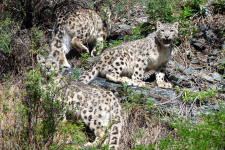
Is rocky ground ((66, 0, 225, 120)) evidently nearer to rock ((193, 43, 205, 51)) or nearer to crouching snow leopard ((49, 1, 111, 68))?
rock ((193, 43, 205, 51))

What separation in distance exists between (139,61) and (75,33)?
98.4 inches

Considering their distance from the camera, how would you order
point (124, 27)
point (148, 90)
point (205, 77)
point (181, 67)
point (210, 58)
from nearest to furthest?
point (148, 90), point (205, 77), point (181, 67), point (210, 58), point (124, 27)

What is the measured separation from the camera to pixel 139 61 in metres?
9.24

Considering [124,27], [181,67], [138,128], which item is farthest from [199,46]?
[138,128]

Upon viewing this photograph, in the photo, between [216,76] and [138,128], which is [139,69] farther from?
[138,128]

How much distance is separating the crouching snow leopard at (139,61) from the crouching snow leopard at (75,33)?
4.66 ft

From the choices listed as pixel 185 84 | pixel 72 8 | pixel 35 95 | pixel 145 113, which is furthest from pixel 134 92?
pixel 72 8

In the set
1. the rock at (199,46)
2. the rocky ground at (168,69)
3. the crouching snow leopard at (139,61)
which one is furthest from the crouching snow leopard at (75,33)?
the rock at (199,46)

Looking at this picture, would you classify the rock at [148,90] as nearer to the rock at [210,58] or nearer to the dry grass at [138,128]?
the dry grass at [138,128]

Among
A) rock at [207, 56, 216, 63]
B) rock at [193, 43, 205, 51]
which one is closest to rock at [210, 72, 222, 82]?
rock at [207, 56, 216, 63]

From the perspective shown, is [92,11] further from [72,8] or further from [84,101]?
[84,101]

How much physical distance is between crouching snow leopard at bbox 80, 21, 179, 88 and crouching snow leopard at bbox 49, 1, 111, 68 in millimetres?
1419

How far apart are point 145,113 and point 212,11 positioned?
642 centimetres

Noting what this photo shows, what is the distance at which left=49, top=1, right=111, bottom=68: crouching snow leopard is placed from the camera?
10.1 metres
